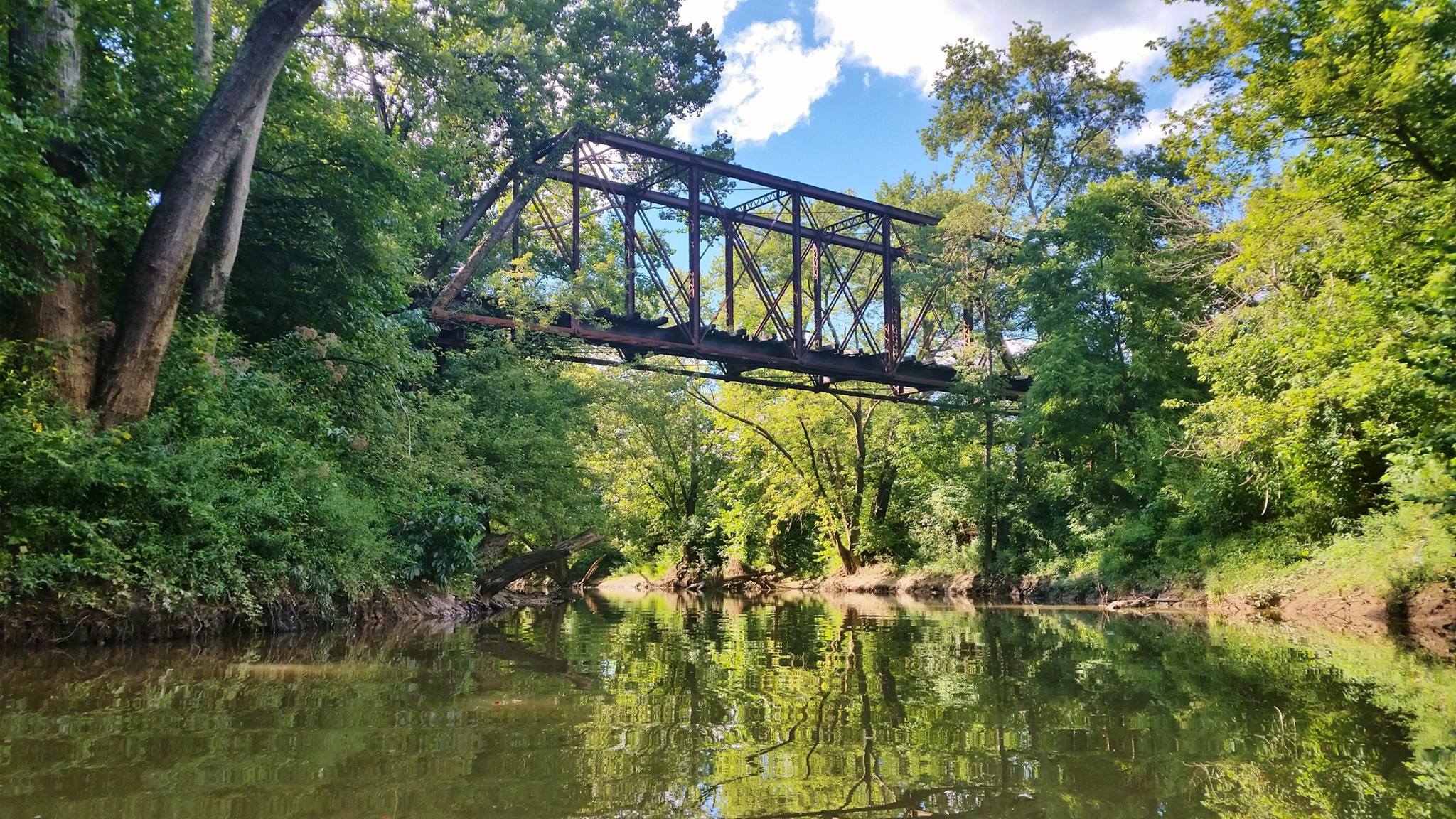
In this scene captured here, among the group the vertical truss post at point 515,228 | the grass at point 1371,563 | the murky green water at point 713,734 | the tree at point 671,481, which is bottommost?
the murky green water at point 713,734

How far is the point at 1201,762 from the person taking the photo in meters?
3.30

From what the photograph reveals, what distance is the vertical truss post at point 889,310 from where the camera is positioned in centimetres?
2309

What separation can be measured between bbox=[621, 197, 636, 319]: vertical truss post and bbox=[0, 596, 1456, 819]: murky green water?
1265 centimetres

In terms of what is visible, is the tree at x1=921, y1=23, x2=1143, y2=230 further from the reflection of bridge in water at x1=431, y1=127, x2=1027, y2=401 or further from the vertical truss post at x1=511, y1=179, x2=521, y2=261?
the vertical truss post at x1=511, y1=179, x2=521, y2=261

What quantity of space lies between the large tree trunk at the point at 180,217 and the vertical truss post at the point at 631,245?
1005cm

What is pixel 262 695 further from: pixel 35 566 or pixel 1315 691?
pixel 1315 691

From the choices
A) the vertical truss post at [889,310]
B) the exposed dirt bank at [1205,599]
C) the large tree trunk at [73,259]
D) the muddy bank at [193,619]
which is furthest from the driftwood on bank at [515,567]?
the vertical truss post at [889,310]

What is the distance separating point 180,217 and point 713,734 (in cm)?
809

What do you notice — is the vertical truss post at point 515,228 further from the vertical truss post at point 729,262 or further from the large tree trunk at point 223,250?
the large tree trunk at point 223,250

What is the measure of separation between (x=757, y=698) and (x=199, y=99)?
9829mm

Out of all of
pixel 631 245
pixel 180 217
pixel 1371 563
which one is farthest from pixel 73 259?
pixel 1371 563

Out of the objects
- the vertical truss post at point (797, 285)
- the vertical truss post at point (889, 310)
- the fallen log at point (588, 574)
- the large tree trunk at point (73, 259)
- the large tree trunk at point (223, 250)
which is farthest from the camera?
the fallen log at point (588, 574)

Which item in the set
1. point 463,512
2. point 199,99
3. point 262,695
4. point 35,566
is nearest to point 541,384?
point 463,512

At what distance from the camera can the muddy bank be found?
20.9 feet
